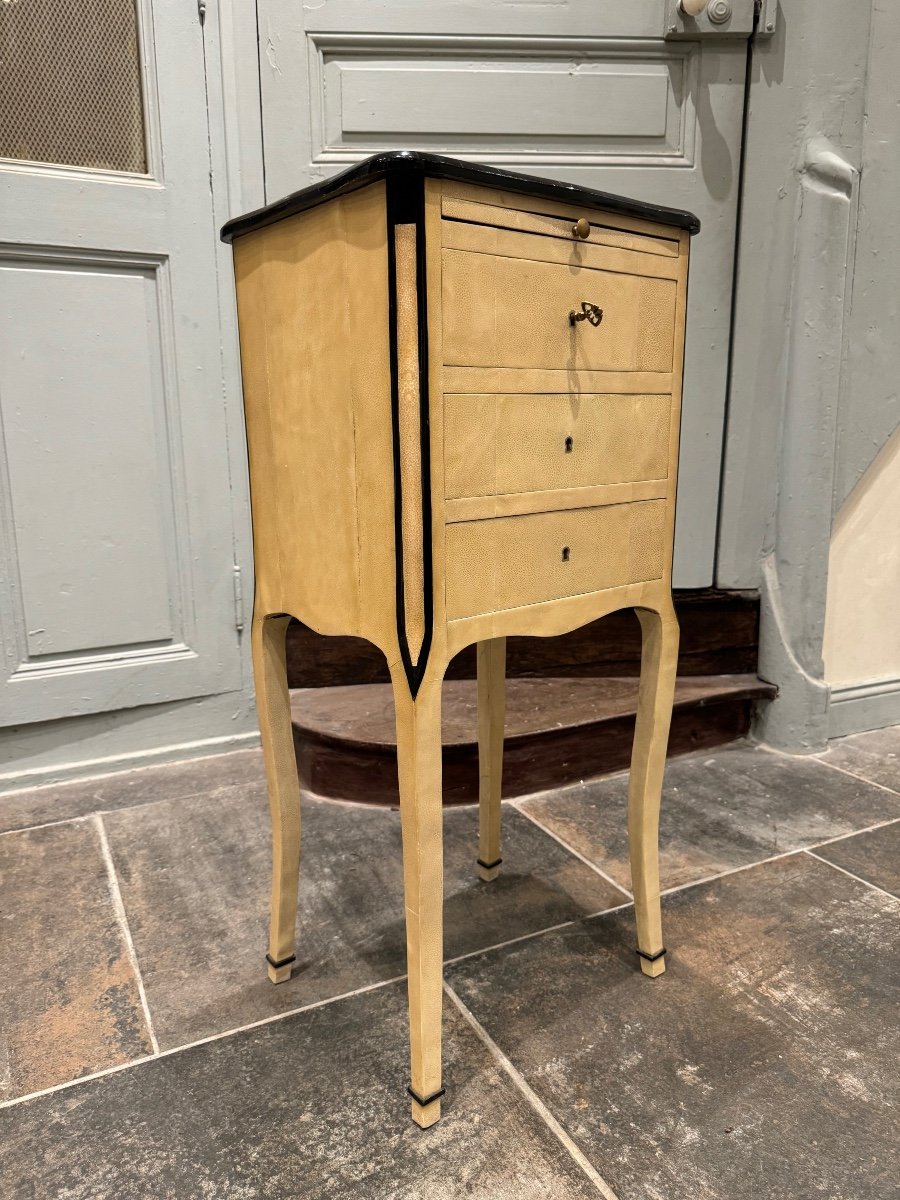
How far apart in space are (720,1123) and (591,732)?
0.98 metres

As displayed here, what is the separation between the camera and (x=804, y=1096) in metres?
1.01

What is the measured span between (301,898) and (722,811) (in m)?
0.88

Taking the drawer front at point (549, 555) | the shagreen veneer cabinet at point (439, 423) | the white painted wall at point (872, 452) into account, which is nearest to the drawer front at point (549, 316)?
the shagreen veneer cabinet at point (439, 423)

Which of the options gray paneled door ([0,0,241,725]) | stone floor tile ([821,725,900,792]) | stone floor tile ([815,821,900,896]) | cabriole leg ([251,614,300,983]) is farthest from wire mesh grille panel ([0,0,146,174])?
stone floor tile ([821,725,900,792])

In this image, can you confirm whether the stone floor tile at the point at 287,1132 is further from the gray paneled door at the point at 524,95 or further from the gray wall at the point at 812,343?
the gray paneled door at the point at 524,95

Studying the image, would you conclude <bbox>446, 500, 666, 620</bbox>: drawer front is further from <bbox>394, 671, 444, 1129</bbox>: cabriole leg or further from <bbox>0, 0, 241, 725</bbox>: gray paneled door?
<bbox>0, 0, 241, 725</bbox>: gray paneled door

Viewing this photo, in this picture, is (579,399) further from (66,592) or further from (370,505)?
(66,592)

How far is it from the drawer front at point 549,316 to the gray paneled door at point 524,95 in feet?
3.41

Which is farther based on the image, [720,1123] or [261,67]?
[261,67]

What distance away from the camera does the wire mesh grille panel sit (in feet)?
5.58

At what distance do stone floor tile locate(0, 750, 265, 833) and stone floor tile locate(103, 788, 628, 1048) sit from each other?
0.06 metres

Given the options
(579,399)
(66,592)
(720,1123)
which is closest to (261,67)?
(66,592)

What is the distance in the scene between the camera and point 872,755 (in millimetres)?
2074

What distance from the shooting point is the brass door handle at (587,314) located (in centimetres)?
97
